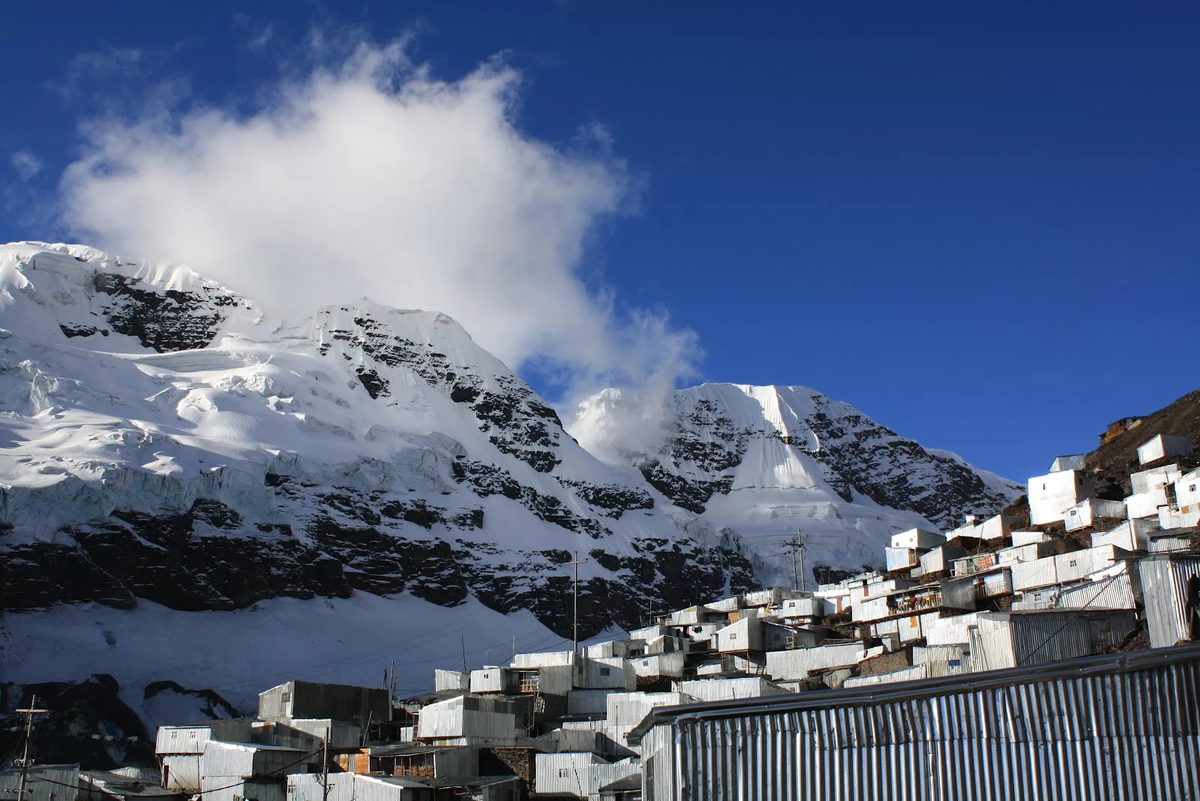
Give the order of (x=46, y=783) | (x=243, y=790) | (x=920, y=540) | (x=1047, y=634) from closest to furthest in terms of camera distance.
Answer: (x=1047, y=634) < (x=46, y=783) < (x=243, y=790) < (x=920, y=540)

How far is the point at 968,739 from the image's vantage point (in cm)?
1549

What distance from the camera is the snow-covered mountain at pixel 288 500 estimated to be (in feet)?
327

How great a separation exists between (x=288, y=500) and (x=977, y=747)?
118 m

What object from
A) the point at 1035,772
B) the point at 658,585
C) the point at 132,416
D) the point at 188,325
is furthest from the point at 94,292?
the point at 1035,772

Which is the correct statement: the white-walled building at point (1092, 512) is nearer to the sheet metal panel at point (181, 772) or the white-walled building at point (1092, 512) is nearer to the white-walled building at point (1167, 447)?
the white-walled building at point (1167, 447)

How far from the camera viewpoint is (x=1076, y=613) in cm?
4153

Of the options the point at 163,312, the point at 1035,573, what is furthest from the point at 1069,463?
the point at 163,312

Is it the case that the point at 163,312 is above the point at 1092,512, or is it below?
above

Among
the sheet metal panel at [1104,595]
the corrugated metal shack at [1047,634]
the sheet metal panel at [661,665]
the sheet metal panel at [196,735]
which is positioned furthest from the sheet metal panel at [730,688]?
the sheet metal panel at [196,735]

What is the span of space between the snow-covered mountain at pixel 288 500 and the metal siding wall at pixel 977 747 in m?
80.4

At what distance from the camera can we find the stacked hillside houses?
40.5 metres

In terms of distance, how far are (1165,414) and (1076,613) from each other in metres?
47.1

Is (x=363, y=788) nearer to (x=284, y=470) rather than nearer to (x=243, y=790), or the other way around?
(x=243, y=790)

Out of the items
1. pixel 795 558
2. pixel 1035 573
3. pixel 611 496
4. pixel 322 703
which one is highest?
pixel 611 496
